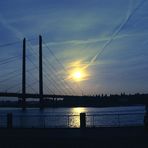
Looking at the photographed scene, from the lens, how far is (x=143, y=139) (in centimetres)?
1777

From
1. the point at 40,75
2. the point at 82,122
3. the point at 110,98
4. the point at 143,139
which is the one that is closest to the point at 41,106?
the point at 40,75

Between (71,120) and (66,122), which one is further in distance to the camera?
(71,120)

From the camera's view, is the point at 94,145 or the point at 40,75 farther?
the point at 40,75

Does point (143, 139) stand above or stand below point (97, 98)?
below

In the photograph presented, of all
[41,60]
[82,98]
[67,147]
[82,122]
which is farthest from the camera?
[41,60]

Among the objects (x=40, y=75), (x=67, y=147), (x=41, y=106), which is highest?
(x=40, y=75)

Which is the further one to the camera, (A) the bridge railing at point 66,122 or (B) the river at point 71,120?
(B) the river at point 71,120

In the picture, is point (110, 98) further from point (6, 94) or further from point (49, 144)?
point (49, 144)

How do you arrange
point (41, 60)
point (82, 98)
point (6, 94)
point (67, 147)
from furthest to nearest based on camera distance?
point (41, 60) < point (82, 98) < point (6, 94) < point (67, 147)

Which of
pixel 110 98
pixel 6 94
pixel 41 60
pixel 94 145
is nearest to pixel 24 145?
pixel 94 145

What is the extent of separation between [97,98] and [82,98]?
3069 millimetres

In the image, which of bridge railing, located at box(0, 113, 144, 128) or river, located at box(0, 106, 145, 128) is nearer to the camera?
bridge railing, located at box(0, 113, 144, 128)

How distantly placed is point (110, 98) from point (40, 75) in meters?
15.2

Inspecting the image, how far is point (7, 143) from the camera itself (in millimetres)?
17219
